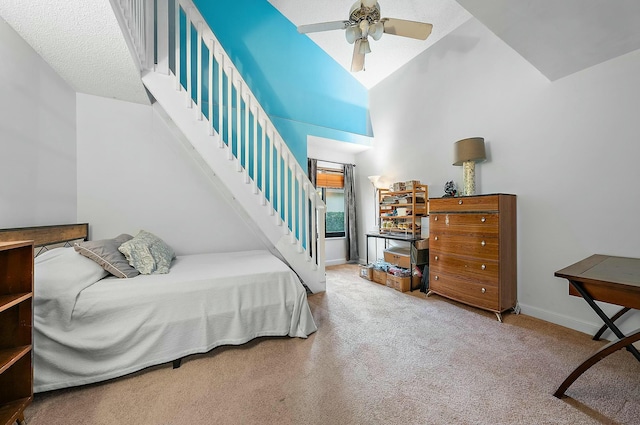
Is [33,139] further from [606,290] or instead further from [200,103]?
[606,290]

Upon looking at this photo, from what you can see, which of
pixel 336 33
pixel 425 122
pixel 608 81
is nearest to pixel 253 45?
pixel 336 33

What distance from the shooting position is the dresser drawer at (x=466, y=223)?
2275 millimetres

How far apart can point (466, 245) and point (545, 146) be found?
1.18 metres

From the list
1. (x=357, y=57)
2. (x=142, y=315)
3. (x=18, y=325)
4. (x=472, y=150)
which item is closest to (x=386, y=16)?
(x=357, y=57)

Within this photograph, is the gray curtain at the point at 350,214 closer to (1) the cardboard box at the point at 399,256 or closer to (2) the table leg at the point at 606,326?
(1) the cardboard box at the point at 399,256

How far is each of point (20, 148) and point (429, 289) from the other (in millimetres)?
3846

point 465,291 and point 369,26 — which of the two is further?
point 465,291

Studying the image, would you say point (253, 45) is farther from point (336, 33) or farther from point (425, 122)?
point (425, 122)

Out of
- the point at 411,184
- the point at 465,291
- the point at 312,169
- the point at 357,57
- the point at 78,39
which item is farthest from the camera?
the point at 312,169

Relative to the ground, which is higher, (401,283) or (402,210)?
(402,210)

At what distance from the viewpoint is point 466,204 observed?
2.48m

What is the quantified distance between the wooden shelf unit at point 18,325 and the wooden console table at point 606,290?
2.70 meters

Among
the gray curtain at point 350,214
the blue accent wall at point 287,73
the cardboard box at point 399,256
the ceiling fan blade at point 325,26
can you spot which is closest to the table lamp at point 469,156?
the cardboard box at point 399,256

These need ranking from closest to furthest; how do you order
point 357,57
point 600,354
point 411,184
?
point 600,354 → point 357,57 → point 411,184
